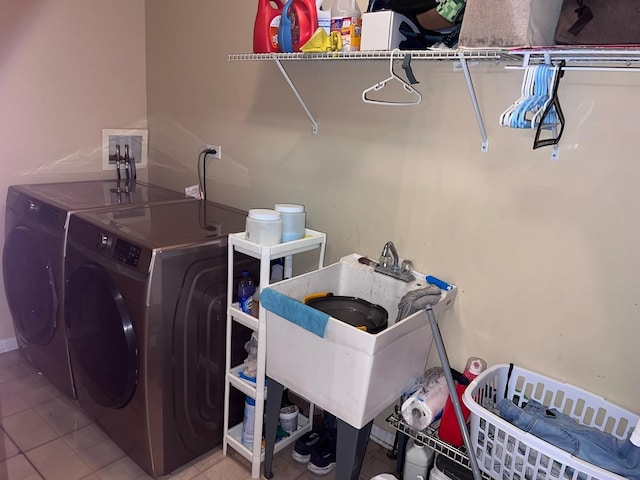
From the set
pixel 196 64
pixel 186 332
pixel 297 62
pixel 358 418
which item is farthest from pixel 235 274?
pixel 196 64

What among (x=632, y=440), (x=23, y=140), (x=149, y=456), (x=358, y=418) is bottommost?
(x=149, y=456)

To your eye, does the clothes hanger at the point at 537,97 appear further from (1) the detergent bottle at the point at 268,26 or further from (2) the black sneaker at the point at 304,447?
(2) the black sneaker at the point at 304,447

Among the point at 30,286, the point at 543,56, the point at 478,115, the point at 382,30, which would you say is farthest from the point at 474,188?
the point at 30,286

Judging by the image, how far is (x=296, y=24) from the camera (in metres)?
1.70

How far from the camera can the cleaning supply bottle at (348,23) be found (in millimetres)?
1568

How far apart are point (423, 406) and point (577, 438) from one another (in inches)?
18.5

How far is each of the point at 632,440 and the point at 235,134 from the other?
82.6 inches

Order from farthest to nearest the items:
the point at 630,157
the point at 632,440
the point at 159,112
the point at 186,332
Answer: the point at 159,112 < the point at 186,332 < the point at 630,157 < the point at 632,440

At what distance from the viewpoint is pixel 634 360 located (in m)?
1.41

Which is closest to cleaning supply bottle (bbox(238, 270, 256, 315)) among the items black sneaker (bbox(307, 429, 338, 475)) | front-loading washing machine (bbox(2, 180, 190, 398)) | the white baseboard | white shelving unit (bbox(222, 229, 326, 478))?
white shelving unit (bbox(222, 229, 326, 478))

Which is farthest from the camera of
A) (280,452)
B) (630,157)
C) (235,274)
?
(280,452)

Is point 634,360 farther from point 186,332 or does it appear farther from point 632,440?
point 186,332

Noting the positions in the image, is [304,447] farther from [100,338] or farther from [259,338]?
[100,338]

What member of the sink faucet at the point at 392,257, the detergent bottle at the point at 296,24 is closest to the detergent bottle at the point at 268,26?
the detergent bottle at the point at 296,24
